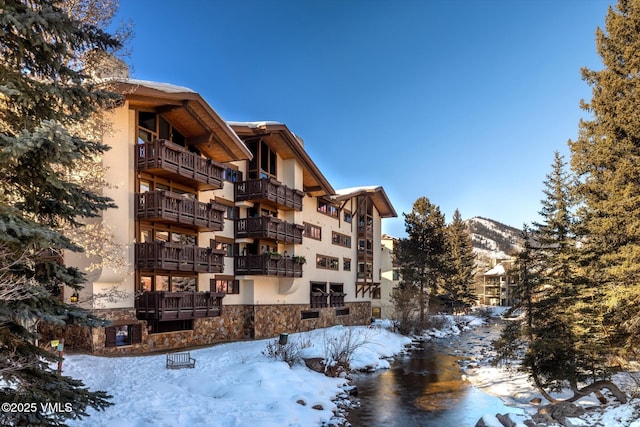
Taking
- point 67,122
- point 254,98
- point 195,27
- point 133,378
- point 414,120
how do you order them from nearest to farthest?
point 67,122
point 133,378
point 195,27
point 414,120
point 254,98

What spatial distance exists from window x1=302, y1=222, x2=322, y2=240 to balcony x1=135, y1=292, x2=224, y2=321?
1258 centimetres

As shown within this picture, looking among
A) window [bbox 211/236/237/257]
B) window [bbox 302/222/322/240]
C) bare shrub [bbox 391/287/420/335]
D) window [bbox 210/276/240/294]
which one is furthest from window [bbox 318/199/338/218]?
window [bbox 210/276/240/294]

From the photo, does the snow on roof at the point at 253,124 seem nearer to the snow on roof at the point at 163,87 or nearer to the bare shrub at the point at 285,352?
the snow on roof at the point at 163,87

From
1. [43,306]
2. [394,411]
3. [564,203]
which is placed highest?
[564,203]

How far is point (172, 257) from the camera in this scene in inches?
743

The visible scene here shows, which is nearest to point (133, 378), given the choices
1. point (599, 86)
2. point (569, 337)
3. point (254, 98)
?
point (569, 337)

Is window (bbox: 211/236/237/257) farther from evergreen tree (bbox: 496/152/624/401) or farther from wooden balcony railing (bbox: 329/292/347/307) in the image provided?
evergreen tree (bbox: 496/152/624/401)

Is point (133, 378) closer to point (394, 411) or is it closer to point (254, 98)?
point (394, 411)

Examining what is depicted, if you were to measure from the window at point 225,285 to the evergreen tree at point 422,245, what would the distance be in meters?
24.5

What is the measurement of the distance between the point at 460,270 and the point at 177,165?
51994 mm

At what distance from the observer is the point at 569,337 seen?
16266mm

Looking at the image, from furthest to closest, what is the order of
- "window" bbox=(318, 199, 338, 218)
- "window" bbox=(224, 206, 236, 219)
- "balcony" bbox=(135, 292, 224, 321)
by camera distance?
"window" bbox=(318, 199, 338, 218), "window" bbox=(224, 206, 236, 219), "balcony" bbox=(135, 292, 224, 321)

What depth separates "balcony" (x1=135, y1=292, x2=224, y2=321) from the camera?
18203 millimetres

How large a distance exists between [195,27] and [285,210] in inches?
578
